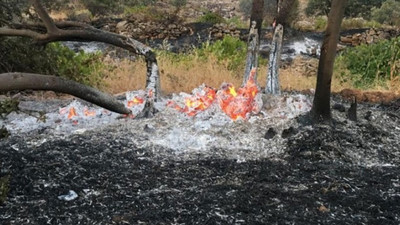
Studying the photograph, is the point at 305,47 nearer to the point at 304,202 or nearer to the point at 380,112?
the point at 380,112

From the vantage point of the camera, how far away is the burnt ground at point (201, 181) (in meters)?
2.71

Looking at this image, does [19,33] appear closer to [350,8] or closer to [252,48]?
[252,48]

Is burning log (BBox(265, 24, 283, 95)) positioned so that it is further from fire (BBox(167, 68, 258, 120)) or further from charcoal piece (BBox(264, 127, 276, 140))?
charcoal piece (BBox(264, 127, 276, 140))

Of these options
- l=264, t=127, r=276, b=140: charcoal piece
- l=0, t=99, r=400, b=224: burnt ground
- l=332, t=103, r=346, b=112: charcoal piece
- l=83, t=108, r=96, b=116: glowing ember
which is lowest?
l=0, t=99, r=400, b=224: burnt ground

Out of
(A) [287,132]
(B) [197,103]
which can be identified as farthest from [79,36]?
(A) [287,132]

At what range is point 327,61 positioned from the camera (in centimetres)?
420

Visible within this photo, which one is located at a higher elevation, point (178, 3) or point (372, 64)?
point (178, 3)

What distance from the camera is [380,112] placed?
5297 mm

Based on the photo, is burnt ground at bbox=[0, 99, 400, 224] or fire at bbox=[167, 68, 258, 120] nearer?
burnt ground at bbox=[0, 99, 400, 224]

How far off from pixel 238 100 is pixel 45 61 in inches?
132

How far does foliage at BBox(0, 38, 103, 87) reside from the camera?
645 centimetres

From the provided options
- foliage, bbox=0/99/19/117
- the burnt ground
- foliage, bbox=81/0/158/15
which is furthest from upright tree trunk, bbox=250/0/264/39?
foliage, bbox=81/0/158/15

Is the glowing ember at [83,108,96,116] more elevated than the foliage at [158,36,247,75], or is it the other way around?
the foliage at [158,36,247,75]

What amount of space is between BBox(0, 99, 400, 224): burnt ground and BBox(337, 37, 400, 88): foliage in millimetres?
3995
